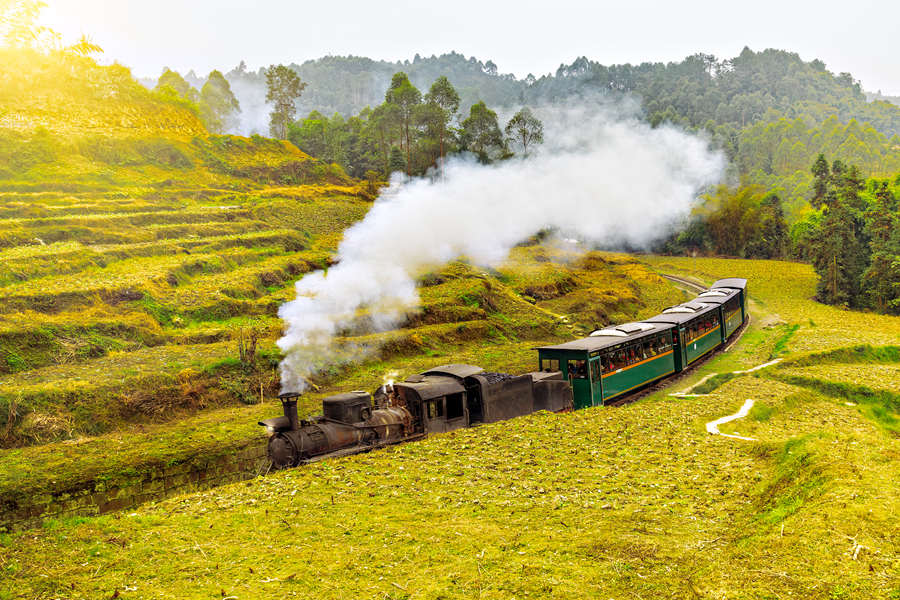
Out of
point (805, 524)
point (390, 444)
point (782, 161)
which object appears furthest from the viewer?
point (782, 161)

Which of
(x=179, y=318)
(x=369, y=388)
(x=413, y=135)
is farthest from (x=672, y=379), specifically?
(x=413, y=135)

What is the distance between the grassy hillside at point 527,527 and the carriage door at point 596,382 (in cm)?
467

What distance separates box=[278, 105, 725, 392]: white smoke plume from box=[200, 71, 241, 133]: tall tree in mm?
55782

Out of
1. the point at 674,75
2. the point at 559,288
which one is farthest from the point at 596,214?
the point at 674,75

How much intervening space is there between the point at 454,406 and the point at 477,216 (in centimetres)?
2081

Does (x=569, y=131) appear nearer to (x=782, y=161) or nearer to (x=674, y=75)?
(x=782, y=161)

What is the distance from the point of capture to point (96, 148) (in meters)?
50.6

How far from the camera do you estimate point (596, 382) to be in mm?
22531

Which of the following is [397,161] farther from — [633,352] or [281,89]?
[633,352]

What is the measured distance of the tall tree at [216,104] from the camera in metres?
95.1

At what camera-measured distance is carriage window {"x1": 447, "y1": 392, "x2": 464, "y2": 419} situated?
18547 millimetres

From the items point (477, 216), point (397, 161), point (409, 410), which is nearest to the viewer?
point (409, 410)

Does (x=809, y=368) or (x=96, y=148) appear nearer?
(x=809, y=368)

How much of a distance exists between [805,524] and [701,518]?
6.65 feet
